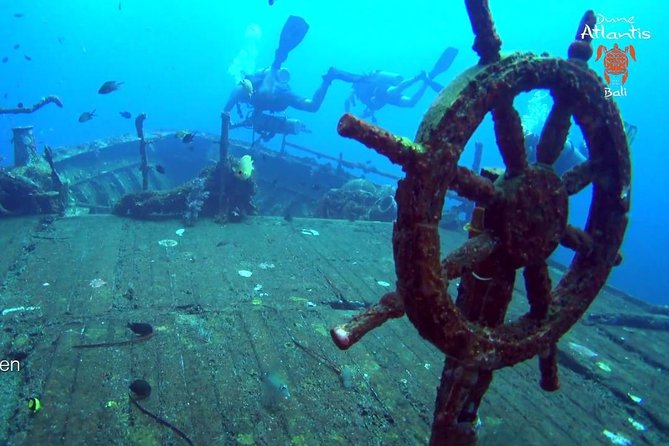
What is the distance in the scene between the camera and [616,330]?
5.70 m

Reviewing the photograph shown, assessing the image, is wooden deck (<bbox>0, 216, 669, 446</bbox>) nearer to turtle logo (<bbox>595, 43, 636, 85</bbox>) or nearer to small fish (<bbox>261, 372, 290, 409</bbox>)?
small fish (<bbox>261, 372, 290, 409</bbox>)

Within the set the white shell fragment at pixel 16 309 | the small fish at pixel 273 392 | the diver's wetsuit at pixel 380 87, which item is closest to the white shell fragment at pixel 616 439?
the small fish at pixel 273 392

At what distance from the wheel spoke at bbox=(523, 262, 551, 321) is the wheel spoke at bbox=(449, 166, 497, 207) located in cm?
47

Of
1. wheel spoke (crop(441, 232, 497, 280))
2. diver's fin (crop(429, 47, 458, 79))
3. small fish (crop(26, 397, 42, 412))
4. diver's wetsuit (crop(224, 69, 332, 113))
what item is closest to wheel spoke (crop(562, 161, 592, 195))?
wheel spoke (crop(441, 232, 497, 280))

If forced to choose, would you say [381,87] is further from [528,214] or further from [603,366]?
[528,214]

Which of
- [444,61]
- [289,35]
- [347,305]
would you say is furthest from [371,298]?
[444,61]

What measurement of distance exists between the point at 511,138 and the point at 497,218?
37cm

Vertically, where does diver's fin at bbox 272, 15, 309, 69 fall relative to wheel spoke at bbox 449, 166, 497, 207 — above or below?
above

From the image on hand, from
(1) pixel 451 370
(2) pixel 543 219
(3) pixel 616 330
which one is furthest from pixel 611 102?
(3) pixel 616 330

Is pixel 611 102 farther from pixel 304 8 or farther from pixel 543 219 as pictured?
pixel 304 8

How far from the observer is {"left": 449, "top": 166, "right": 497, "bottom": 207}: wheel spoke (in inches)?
63.6

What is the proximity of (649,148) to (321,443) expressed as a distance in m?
167

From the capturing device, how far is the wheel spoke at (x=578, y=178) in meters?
2.12

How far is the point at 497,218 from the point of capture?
1.77m
